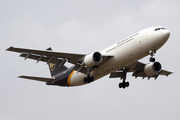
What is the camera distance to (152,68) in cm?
3356

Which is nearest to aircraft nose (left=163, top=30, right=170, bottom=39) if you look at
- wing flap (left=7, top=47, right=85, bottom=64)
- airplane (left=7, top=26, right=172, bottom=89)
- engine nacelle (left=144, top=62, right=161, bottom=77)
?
airplane (left=7, top=26, right=172, bottom=89)

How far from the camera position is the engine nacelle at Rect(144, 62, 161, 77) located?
33022mm

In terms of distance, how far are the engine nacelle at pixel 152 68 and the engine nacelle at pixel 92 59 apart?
7372 millimetres

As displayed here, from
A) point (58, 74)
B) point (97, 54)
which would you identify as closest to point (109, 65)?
point (97, 54)

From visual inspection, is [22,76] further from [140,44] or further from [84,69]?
[140,44]

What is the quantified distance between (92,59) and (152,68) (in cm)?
822

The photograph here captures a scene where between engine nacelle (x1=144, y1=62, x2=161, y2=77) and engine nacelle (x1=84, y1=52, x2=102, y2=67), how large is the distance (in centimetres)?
737

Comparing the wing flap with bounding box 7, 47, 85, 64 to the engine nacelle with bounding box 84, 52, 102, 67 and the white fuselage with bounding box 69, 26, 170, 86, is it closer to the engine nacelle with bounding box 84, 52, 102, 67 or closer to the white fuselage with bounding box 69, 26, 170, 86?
the engine nacelle with bounding box 84, 52, 102, 67

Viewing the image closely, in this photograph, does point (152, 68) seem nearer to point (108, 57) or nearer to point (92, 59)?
point (108, 57)

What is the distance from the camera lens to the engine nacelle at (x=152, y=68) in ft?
108

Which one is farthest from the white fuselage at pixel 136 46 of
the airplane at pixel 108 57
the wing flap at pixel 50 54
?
the wing flap at pixel 50 54

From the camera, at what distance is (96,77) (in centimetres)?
3241

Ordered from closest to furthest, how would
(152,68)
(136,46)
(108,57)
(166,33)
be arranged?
(166,33), (136,46), (108,57), (152,68)

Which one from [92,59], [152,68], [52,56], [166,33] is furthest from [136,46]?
[52,56]
